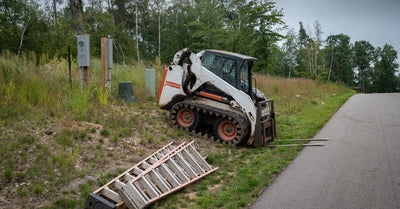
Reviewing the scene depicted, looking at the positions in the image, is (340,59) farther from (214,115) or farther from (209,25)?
(214,115)

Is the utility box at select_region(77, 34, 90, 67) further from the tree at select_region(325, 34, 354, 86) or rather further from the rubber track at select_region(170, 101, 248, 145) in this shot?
the tree at select_region(325, 34, 354, 86)

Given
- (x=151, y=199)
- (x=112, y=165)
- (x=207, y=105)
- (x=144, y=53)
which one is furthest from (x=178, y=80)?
(x=144, y=53)

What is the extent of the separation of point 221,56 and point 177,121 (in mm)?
2324

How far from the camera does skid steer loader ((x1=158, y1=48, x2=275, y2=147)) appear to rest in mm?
8828

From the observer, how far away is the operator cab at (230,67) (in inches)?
357

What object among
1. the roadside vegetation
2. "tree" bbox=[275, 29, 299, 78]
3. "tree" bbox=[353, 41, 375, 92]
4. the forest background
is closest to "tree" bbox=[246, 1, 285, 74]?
the forest background

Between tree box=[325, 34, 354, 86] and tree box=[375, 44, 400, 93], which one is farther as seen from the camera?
tree box=[375, 44, 400, 93]

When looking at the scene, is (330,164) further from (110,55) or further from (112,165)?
(110,55)

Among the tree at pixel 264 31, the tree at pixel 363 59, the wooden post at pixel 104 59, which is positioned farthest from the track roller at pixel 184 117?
the tree at pixel 363 59

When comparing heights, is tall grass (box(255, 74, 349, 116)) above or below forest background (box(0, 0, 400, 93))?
below

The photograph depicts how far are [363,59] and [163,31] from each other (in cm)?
5540

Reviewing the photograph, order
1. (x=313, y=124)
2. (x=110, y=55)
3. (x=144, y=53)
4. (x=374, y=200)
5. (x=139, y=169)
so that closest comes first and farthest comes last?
(x=374, y=200) → (x=139, y=169) → (x=110, y=55) → (x=313, y=124) → (x=144, y=53)

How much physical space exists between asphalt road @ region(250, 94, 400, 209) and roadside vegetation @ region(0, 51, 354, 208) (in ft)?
1.26

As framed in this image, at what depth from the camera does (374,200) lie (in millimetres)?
5121
